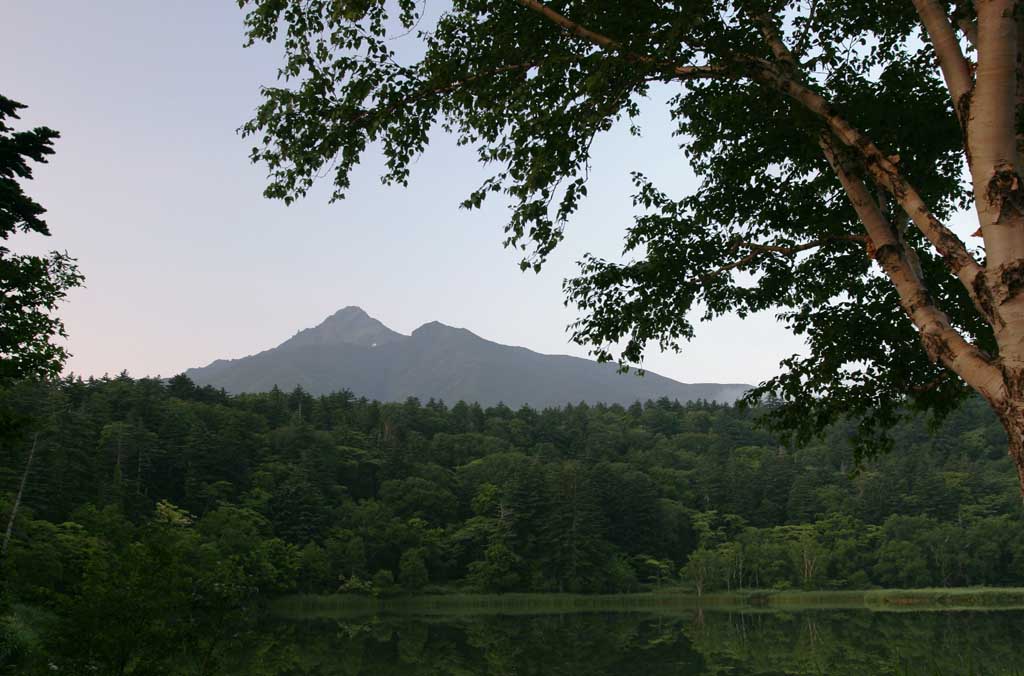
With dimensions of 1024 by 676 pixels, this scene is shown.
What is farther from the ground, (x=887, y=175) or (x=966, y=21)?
(x=966, y=21)

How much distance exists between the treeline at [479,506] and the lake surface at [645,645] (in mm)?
16278

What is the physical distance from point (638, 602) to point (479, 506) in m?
21.3

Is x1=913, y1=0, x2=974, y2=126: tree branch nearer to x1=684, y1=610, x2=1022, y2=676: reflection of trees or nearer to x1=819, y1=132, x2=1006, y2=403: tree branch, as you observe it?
x1=819, y1=132, x2=1006, y2=403: tree branch

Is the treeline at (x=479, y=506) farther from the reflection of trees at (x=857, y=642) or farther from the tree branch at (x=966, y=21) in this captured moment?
the tree branch at (x=966, y=21)

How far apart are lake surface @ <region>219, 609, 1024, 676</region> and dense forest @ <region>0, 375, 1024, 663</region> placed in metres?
12.5

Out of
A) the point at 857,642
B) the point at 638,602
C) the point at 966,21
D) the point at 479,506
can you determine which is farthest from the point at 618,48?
the point at 479,506

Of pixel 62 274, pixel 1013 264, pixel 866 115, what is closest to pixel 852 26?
pixel 866 115

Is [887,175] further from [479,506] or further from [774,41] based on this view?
[479,506]

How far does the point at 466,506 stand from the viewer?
316 ft

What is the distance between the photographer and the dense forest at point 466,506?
66.4 metres

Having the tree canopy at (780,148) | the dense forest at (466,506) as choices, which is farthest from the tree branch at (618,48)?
the dense forest at (466,506)

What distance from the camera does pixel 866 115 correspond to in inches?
395

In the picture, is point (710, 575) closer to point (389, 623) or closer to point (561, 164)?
point (389, 623)

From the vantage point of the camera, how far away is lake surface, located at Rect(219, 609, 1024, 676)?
97.7 feet
